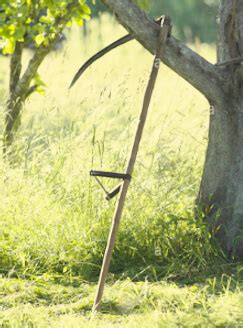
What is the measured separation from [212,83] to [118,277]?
1397mm

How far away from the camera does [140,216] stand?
513 cm

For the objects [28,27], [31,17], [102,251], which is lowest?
[102,251]

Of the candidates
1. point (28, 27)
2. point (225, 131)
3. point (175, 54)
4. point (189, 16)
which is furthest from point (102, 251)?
point (189, 16)

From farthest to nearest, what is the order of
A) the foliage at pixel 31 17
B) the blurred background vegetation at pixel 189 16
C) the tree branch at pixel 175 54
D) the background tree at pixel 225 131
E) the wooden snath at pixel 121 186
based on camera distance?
the blurred background vegetation at pixel 189 16 → the foliage at pixel 31 17 → the background tree at pixel 225 131 → the tree branch at pixel 175 54 → the wooden snath at pixel 121 186

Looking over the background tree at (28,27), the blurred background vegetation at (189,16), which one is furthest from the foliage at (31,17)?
the blurred background vegetation at (189,16)

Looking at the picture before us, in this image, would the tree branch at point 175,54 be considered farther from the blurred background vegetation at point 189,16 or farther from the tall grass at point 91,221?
the blurred background vegetation at point 189,16

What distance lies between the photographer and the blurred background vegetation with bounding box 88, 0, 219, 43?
60.8ft

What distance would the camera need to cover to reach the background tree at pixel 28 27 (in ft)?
19.3

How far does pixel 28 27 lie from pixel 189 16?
1361 centimetres

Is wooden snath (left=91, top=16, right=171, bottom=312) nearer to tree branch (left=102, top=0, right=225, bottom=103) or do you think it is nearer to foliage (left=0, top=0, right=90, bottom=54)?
tree branch (left=102, top=0, right=225, bottom=103)


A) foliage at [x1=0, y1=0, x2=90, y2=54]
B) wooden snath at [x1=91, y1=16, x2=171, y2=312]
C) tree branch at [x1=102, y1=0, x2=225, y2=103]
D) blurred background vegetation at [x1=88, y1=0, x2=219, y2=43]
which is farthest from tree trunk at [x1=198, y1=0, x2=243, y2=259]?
blurred background vegetation at [x1=88, y1=0, x2=219, y2=43]

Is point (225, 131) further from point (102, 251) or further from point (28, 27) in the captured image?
point (28, 27)

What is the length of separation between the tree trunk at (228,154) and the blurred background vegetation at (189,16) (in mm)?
13308

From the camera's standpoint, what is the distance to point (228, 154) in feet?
16.2
